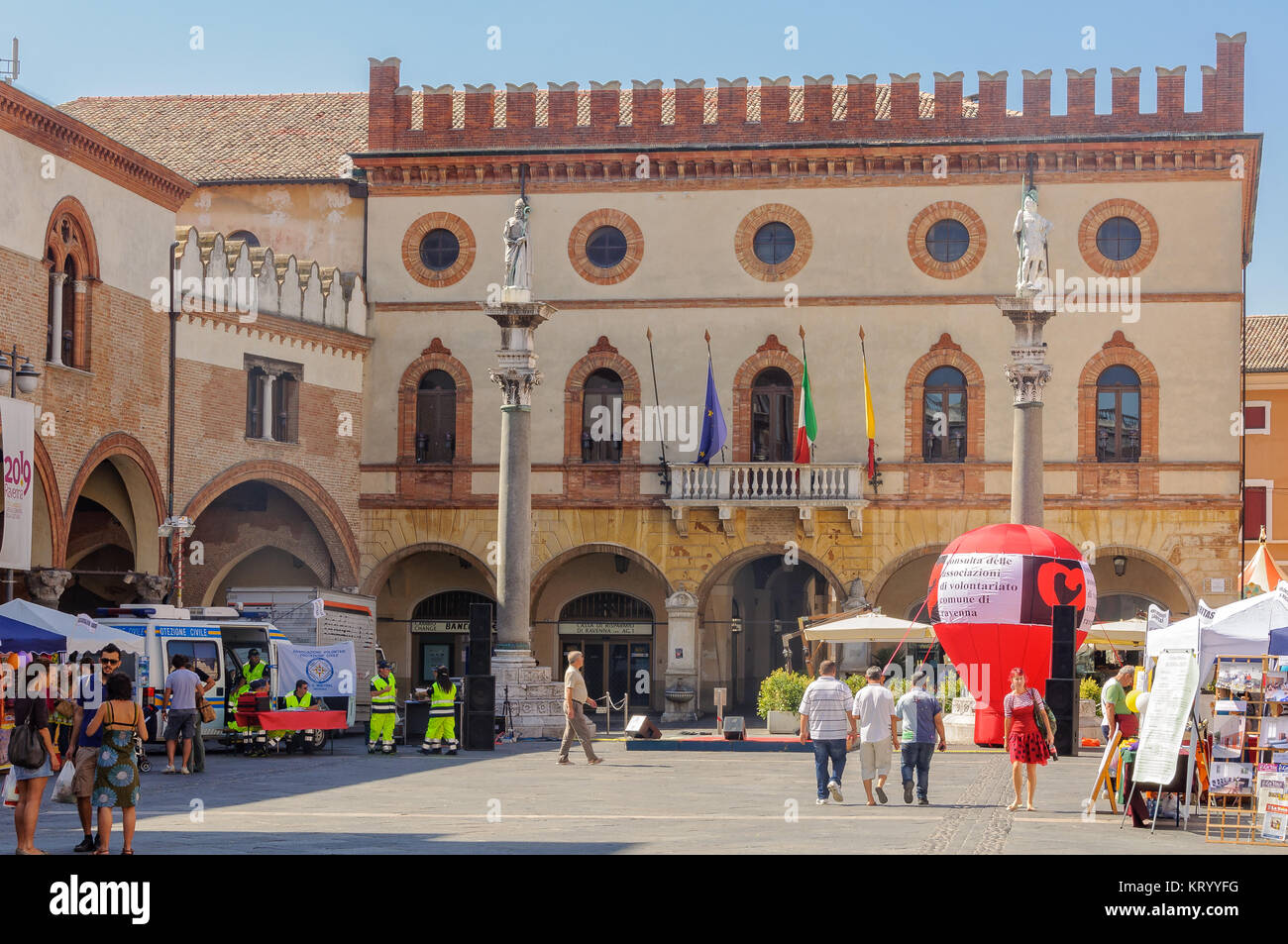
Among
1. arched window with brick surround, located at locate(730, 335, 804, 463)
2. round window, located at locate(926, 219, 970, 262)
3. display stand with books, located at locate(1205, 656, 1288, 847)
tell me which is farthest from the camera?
arched window with brick surround, located at locate(730, 335, 804, 463)

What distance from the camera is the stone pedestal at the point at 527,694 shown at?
103 feet

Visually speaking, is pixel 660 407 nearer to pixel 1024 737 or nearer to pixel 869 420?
pixel 869 420

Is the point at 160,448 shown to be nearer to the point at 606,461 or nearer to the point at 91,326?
the point at 91,326

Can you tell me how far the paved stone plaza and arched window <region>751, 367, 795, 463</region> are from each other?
13.1 meters

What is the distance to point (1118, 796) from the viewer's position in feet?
61.6

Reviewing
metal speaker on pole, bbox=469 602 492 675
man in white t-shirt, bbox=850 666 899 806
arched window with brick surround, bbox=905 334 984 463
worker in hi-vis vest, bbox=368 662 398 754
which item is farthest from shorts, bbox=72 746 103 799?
arched window with brick surround, bbox=905 334 984 463

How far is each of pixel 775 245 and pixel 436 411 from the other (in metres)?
7.42

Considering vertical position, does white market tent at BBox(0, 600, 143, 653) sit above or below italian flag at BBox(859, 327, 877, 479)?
below

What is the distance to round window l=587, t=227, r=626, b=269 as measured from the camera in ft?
128

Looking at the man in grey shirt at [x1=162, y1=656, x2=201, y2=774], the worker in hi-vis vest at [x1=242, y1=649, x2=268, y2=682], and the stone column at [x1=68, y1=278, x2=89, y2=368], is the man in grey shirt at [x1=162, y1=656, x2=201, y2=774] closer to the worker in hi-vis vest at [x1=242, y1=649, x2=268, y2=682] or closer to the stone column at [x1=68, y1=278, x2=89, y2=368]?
the worker in hi-vis vest at [x1=242, y1=649, x2=268, y2=682]

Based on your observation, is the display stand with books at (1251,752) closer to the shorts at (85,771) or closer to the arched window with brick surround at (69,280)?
the shorts at (85,771)

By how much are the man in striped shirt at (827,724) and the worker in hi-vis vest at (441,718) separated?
9.32 metres

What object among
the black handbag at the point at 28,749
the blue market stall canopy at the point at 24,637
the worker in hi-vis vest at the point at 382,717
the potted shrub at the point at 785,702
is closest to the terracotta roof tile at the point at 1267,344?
the potted shrub at the point at 785,702
